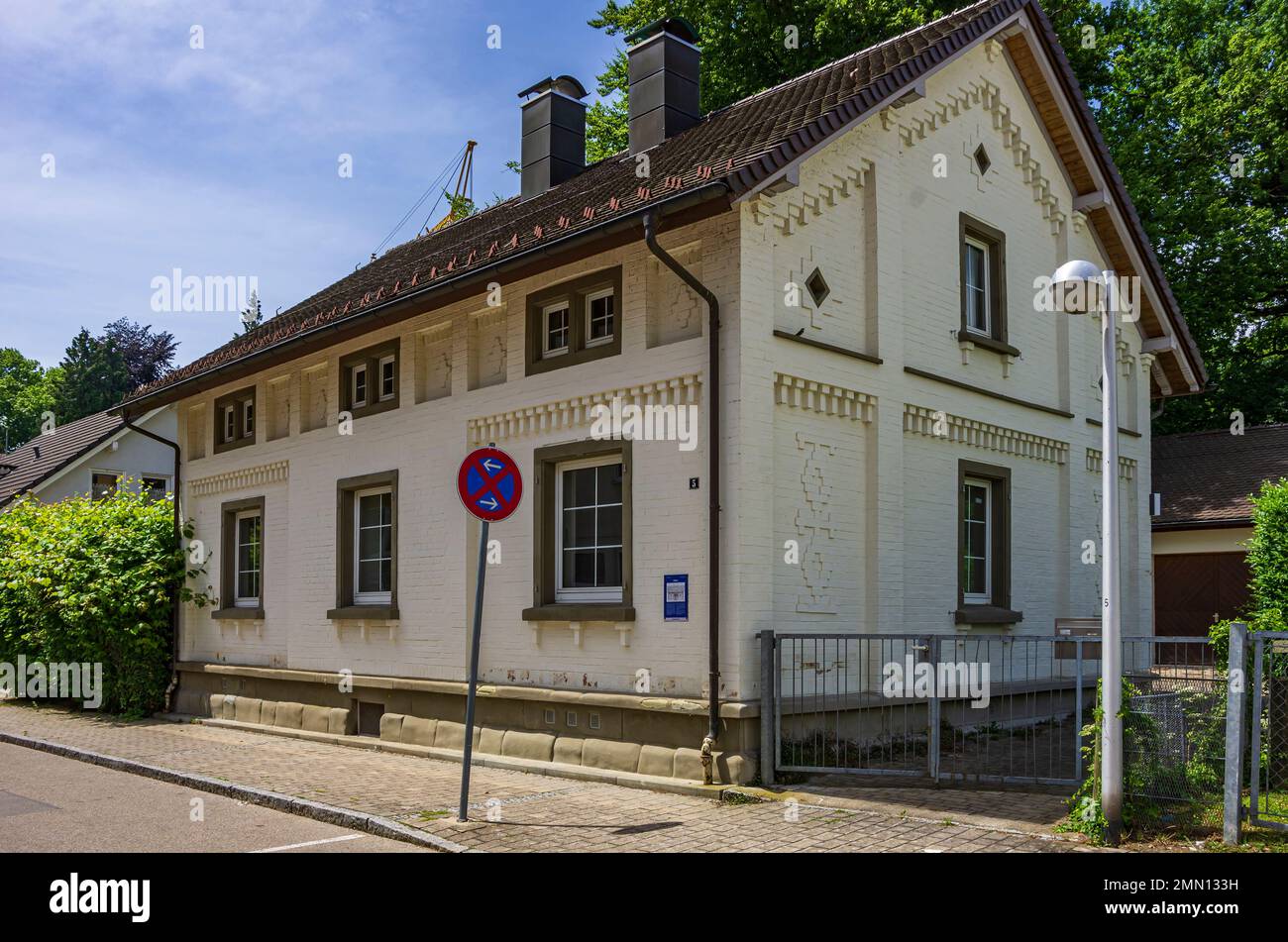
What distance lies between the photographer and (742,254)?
10.9 metres

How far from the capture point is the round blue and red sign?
9.30m

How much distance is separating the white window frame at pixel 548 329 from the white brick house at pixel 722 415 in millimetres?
44

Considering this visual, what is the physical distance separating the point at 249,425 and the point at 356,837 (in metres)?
10.9

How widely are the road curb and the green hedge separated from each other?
4.42 meters

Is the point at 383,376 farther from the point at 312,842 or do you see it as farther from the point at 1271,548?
the point at 1271,548

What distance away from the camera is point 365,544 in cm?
1566

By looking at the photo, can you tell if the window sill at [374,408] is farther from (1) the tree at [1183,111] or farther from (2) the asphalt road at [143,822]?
(1) the tree at [1183,111]

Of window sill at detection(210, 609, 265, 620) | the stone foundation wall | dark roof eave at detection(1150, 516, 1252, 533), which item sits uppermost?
dark roof eave at detection(1150, 516, 1252, 533)

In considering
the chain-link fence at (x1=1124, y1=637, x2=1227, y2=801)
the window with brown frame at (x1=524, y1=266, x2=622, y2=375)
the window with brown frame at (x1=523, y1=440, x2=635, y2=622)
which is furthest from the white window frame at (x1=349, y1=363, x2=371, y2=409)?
the chain-link fence at (x1=1124, y1=637, x2=1227, y2=801)

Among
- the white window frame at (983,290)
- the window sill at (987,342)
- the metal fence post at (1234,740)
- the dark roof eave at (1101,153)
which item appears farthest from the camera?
the dark roof eave at (1101,153)

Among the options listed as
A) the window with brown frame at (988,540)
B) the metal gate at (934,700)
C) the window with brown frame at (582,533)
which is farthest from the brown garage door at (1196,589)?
the window with brown frame at (582,533)

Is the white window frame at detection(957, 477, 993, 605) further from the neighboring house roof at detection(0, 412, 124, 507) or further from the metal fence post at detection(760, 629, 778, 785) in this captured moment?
the neighboring house roof at detection(0, 412, 124, 507)

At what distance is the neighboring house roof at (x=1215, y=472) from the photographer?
22.3m

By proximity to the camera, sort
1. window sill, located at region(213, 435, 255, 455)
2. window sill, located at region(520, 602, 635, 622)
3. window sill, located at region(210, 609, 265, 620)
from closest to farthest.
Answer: window sill, located at region(520, 602, 635, 622), window sill, located at region(210, 609, 265, 620), window sill, located at region(213, 435, 255, 455)
